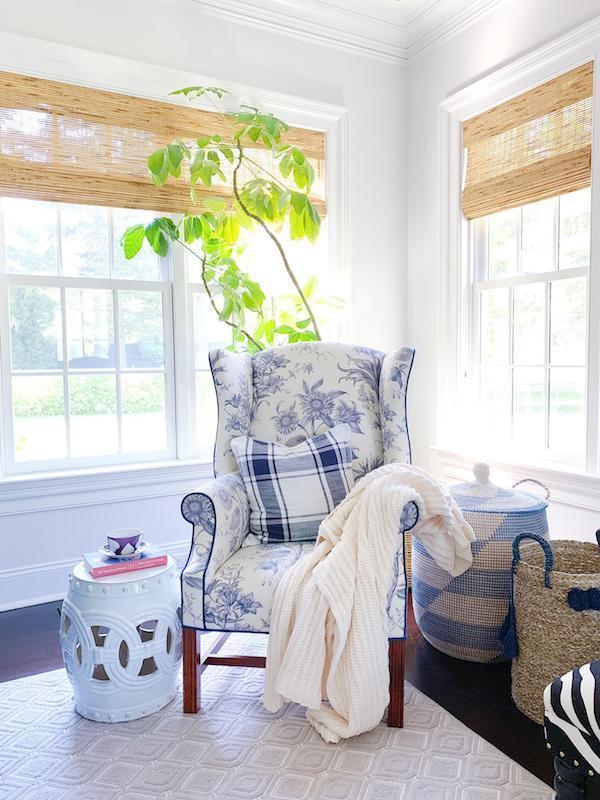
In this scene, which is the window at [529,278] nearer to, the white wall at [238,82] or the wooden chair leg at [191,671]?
the white wall at [238,82]

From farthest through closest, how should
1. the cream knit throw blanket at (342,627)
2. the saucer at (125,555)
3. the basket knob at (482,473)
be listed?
the basket knob at (482,473)
the saucer at (125,555)
the cream knit throw blanket at (342,627)

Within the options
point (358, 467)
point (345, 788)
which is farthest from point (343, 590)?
point (358, 467)

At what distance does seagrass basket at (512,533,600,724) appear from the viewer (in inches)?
67.2

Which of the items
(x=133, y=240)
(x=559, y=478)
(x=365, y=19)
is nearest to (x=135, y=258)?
(x=133, y=240)

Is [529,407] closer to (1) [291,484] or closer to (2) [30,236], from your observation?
(1) [291,484]

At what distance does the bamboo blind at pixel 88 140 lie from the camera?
2623mm

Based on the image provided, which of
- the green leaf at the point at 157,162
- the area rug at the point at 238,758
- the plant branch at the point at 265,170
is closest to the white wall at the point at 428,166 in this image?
the plant branch at the point at 265,170

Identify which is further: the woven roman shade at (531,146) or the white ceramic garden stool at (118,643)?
the woven roman shade at (531,146)

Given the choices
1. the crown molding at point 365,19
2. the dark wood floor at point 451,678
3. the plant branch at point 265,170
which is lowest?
the dark wood floor at point 451,678

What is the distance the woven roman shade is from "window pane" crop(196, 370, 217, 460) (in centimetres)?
160

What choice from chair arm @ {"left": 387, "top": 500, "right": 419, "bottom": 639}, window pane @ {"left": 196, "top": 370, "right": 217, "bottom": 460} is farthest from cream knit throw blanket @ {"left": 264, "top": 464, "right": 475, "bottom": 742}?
window pane @ {"left": 196, "top": 370, "right": 217, "bottom": 460}

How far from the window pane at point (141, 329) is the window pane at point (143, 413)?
82mm

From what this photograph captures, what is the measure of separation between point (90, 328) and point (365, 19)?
214 cm

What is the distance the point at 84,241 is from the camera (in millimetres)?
2889
